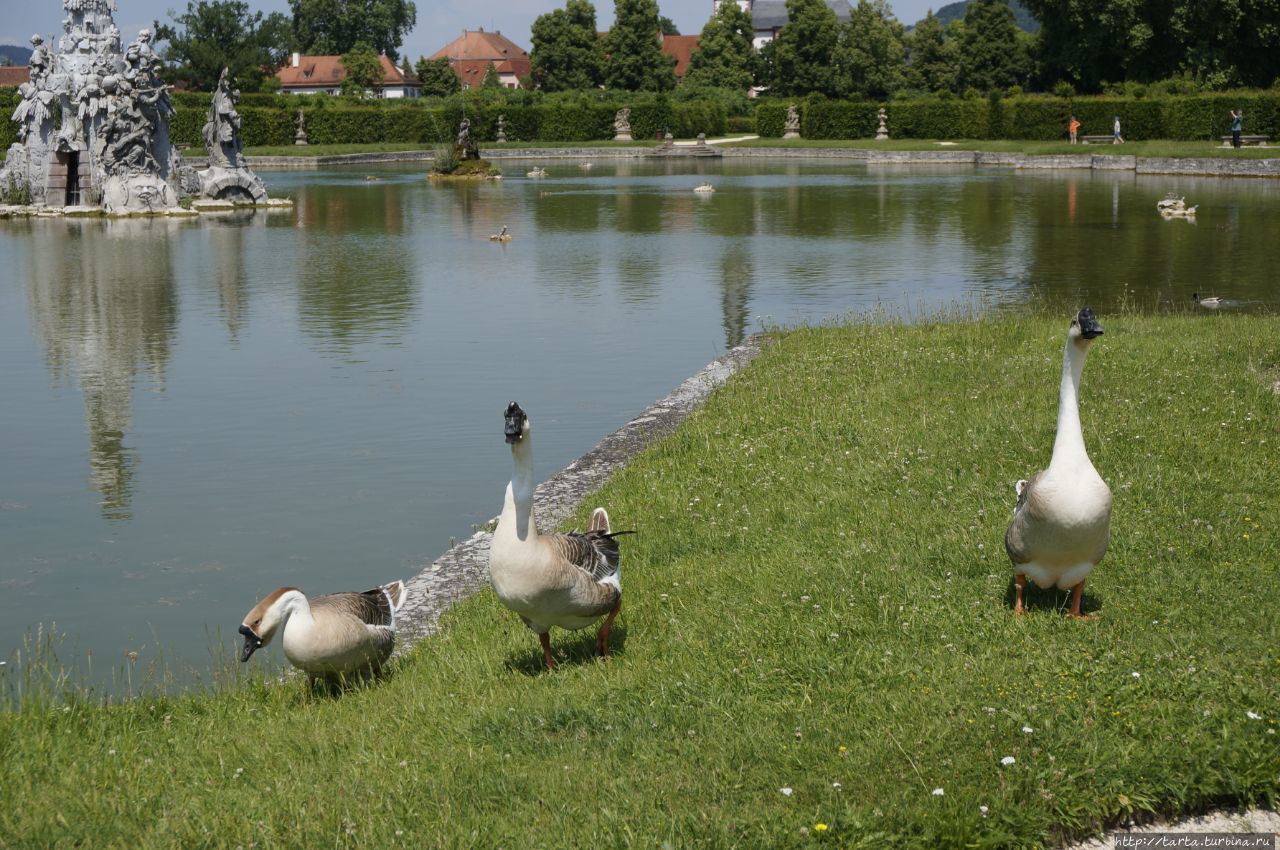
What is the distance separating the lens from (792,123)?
9269cm

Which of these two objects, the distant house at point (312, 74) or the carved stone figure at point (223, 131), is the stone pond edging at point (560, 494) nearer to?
the carved stone figure at point (223, 131)

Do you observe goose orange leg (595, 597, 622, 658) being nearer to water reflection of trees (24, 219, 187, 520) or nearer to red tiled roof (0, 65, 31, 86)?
water reflection of trees (24, 219, 187, 520)

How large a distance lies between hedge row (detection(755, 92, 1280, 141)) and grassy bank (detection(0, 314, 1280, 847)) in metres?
62.4

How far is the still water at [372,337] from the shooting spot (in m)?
11.6

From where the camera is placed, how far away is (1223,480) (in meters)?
9.47

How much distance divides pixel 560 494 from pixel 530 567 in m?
5.03

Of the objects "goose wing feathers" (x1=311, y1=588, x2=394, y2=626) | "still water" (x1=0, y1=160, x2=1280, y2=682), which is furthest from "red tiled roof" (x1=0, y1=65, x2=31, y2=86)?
"goose wing feathers" (x1=311, y1=588, x2=394, y2=626)

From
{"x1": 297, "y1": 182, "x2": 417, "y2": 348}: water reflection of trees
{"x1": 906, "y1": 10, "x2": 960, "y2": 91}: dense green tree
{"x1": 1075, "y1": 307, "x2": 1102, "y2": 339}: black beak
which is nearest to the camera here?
{"x1": 1075, "y1": 307, "x2": 1102, "y2": 339}: black beak

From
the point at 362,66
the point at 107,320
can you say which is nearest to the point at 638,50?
the point at 362,66

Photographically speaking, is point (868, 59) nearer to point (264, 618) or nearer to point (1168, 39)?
point (1168, 39)

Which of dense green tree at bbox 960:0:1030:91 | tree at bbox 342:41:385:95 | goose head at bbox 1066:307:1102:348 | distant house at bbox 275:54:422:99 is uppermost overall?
distant house at bbox 275:54:422:99

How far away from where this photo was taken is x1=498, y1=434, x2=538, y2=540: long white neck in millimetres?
6992

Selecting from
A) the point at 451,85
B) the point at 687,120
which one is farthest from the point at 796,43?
the point at 451,85

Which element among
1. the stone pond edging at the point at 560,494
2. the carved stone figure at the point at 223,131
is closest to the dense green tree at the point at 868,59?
the carved stone figure at the point at 223,131
